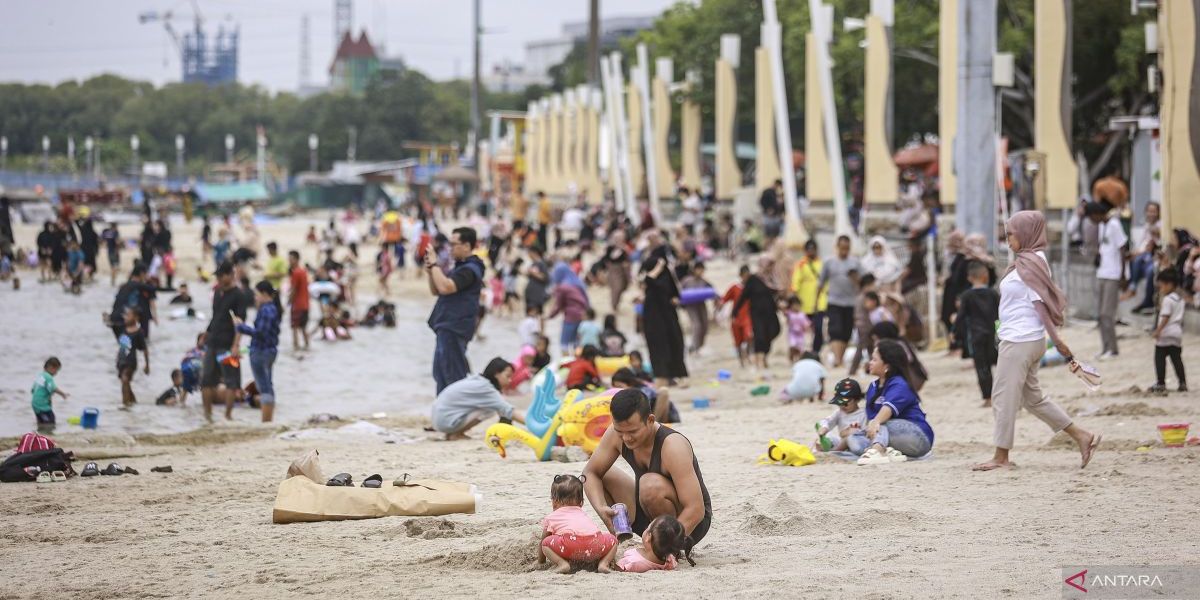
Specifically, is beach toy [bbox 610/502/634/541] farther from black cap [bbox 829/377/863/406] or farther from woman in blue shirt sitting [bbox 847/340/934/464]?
black cap [bbox 829/377/863/406]

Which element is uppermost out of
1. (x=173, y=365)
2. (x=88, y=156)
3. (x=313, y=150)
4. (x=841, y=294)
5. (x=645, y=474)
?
(x=313, y=150)

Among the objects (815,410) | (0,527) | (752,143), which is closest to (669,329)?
(815,410)

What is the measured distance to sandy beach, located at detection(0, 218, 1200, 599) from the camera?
6.94 m

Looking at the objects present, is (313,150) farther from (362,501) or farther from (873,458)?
(362,501)

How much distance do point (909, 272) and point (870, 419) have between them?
9.39 metres

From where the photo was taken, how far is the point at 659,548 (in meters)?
7.13

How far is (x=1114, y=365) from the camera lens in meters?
15.3

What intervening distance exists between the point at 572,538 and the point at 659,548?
0.40 metres

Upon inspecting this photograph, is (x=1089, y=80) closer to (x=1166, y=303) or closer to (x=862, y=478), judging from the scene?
(x=1166, y=303)

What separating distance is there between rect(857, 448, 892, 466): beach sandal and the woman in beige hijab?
2.86ft

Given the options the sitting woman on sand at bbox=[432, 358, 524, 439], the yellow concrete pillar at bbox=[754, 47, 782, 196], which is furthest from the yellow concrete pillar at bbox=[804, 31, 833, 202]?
the sitting woman on sand at bbox=[432, 358, 524, 439]

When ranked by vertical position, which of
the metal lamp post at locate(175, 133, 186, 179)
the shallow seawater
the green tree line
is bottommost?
the shallow seawater

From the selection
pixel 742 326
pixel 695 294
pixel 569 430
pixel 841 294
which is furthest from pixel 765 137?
pixel 569 430

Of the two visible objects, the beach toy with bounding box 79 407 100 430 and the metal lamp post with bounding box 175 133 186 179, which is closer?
the beach toy with bounding box 79 407 100 430
